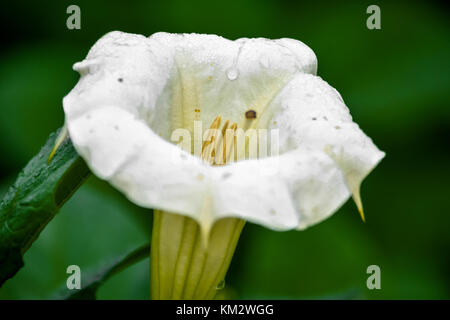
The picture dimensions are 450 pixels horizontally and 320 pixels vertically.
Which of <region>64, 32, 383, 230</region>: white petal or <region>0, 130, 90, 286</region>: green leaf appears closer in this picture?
<region>64, 32, 383, 230</region>: white petal

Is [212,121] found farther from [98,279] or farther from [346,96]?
[346,96]

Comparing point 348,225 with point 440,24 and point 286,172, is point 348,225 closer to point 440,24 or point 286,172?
point 440,24

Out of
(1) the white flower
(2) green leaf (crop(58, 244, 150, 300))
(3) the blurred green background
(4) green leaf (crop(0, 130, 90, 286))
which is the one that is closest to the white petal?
(1) the white flower

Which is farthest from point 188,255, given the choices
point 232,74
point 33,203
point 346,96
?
point 346,96

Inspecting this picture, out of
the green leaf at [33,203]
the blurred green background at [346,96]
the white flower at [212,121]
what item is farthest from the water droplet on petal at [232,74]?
the blurred green background at [346,96]

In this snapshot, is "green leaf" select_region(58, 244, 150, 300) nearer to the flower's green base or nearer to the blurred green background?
the flower's green base
